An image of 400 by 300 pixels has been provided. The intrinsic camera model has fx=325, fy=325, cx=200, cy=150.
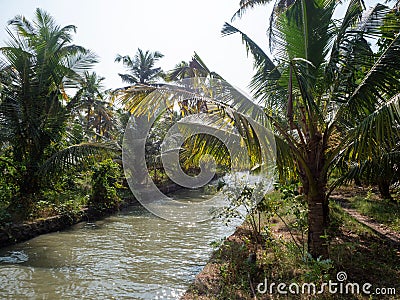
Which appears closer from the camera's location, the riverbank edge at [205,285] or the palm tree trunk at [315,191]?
the riverbank edge at [205,285]

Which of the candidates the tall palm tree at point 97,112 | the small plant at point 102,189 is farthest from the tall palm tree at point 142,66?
the small plant at point 102,189

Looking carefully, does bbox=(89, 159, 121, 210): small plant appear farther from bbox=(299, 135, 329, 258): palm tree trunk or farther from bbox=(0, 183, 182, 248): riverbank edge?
bbox=(299, 135, 329, 258): palm tree trunk

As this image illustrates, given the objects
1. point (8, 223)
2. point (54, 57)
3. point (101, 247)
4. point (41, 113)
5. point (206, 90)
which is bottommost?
point (101, 247)

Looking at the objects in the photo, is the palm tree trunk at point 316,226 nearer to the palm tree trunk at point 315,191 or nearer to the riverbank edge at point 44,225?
the palm tree trunk at point 315,191

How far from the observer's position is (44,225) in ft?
30.7

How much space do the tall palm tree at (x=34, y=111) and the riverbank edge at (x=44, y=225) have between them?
2.55 feet

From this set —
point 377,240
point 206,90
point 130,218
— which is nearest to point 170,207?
point 130,218

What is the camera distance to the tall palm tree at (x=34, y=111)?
9531 millimetres

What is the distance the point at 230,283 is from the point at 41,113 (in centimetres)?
818

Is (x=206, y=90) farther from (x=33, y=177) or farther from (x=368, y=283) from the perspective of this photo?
(x=33, y=177)

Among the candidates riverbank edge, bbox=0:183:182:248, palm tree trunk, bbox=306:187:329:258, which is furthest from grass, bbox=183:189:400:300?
riverbank edge, bbox=0:183:182:248

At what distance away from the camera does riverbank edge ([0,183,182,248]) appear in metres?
8.05

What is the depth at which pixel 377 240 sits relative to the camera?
Result: 6.59 metres

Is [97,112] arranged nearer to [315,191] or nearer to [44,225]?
[44,225]
